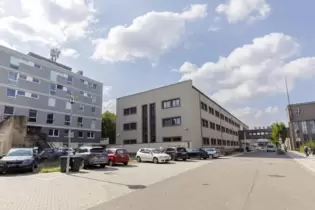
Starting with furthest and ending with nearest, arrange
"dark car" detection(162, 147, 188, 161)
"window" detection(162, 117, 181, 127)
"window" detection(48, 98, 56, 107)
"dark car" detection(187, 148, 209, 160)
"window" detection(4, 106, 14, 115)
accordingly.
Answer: "window" detection(48, 98, 56, 107)
"window" detection(162, 117, 181, 127)
"window" detection(4, 106, 14, 115)
"dark car" detection(187, 148, 209, 160)
"dark car" detection(162, 147, 188, 161)

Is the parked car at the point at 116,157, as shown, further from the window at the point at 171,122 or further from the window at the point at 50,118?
the window at the point at 50,118

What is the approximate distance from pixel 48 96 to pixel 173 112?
905 inches

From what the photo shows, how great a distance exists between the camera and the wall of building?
1585 inches

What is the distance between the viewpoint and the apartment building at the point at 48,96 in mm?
36250

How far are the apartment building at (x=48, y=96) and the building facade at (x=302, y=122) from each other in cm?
5655

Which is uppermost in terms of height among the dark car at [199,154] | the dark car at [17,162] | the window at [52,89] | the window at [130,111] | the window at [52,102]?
the window at [52,89]

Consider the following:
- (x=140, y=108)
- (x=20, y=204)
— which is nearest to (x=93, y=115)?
(x=140, y=108)

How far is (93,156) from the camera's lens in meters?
17.9

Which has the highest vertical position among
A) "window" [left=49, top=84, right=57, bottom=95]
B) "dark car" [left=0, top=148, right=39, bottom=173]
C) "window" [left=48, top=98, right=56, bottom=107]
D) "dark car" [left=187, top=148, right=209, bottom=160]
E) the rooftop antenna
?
the rooftop antenna

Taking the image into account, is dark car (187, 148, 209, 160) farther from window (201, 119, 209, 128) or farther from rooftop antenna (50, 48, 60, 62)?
rooftop antenna (50, 48, 60, 62)

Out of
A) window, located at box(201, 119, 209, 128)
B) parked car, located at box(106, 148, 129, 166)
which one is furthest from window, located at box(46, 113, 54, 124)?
window, located at box(201, 119, 209, 128)

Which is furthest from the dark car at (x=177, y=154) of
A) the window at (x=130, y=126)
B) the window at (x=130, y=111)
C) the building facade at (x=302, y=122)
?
the building facade at (x=302, y=122)

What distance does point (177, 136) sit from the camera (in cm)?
4131

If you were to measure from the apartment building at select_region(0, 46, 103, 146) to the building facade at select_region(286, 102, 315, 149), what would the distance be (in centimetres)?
5655
